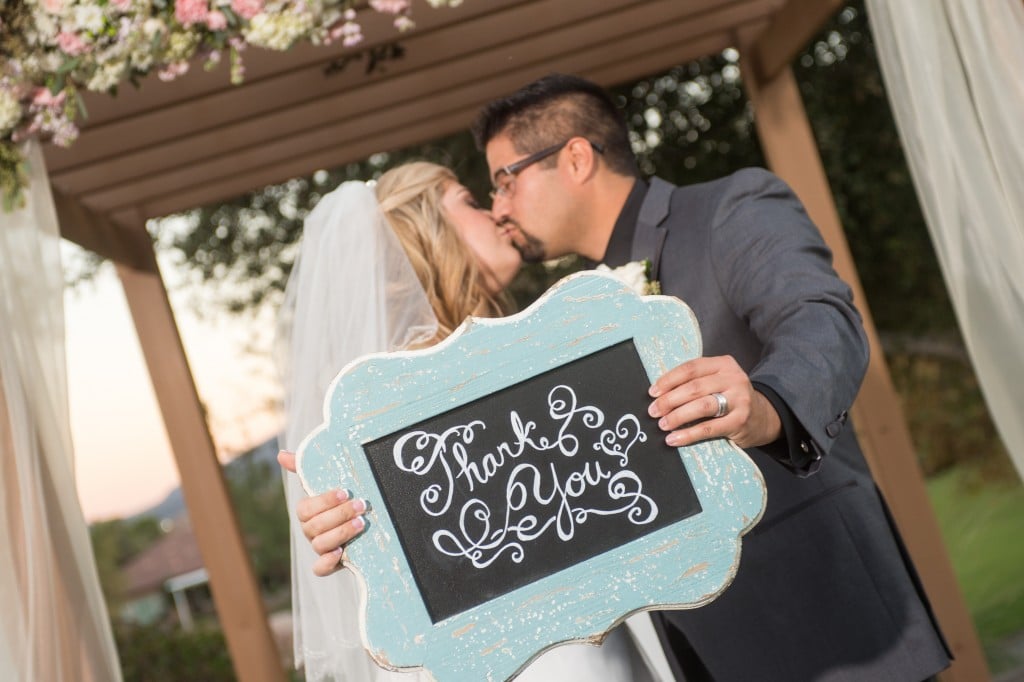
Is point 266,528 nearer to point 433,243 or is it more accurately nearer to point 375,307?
point 433,243

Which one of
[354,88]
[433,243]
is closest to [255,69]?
[354,88]

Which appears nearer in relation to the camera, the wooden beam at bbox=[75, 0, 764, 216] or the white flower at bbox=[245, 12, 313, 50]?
the white flower at bbox=[245, 12, 313, 50]

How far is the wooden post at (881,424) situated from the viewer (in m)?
5.02

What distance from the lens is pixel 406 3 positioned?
3398mm

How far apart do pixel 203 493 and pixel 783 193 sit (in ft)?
11.1

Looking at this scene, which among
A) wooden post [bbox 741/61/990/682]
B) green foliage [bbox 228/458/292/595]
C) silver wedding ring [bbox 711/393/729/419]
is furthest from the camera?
green foliage [bbox 228/458/292/595]

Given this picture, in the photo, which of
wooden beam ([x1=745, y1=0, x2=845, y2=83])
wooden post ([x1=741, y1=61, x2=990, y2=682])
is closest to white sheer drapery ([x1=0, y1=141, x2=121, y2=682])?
wooden beam ([x1=745, y1=0, x2=845, y2=83])

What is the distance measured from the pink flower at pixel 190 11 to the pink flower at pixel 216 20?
0.02 m

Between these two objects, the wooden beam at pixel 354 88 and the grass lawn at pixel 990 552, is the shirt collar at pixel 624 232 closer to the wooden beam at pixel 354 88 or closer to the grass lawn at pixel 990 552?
the wooden beam at pixel 354 88

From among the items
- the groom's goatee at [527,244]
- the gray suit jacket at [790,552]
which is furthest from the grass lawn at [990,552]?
the groom's goatee at [527,244]

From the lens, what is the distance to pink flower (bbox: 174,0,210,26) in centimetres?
315

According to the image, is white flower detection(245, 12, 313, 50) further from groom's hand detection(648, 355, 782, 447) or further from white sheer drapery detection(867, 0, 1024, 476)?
groom's hand detection(648, 355, 782, 447)

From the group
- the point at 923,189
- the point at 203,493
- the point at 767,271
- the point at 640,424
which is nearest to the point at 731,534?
the point at 640,424

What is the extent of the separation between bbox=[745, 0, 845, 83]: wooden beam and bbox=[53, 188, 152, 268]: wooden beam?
3007 millimetres
